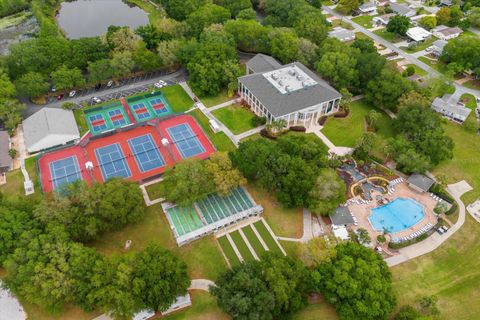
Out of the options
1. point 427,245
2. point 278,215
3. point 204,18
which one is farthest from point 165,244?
point 204,18

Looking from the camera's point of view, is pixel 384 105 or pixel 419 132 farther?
pixel 384 105

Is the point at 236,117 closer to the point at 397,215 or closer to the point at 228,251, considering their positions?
the point at 228,251

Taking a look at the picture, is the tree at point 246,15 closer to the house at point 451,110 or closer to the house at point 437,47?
the house at point 437,47

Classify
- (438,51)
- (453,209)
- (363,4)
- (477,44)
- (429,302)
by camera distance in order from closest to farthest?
(429,302) → (453,209) → (477,44) → (438,51) → (363,4)

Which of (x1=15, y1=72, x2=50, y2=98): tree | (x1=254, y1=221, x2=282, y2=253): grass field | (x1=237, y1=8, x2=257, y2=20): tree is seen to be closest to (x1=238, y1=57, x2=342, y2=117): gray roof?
(x1=254, y1=221, x2=282, y2=253): grass field

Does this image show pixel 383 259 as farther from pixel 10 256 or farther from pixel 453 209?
pixel 10 256

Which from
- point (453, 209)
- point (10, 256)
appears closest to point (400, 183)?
point (453, 209)
